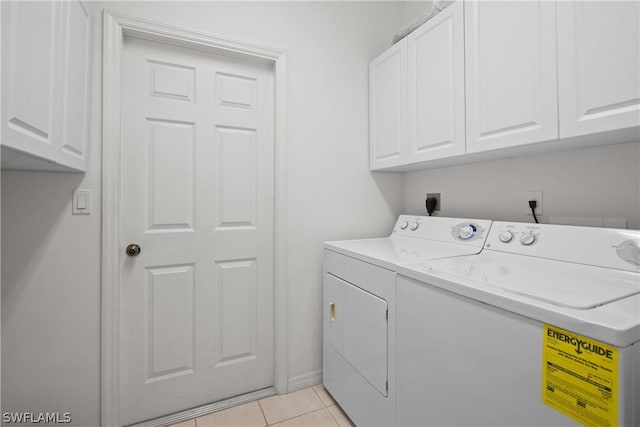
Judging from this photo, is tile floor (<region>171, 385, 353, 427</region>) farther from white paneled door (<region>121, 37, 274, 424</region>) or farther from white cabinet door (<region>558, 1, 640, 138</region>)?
white cabinet door (<region>558, 1, 640, 138</region>)

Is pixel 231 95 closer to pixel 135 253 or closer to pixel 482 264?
pixel 135 253

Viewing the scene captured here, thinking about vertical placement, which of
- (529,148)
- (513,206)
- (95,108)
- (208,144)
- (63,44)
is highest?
(63,44)

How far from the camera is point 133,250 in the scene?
1478mm

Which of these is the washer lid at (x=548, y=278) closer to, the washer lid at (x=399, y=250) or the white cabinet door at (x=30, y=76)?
the washer lid at (x=399, y=250)

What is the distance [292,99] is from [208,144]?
0.58m

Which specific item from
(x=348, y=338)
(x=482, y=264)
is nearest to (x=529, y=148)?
(x=482, y=264)

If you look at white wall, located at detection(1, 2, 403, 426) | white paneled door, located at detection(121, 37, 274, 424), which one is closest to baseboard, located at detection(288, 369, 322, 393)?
white wall, located at detection(1, 2, 403, 426)

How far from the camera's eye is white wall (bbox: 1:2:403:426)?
50.0 inches

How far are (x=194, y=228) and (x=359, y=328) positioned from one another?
1045 mm

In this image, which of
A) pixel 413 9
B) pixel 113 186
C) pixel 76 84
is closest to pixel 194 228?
pixel 113 186

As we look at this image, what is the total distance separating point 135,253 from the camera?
1.48 m

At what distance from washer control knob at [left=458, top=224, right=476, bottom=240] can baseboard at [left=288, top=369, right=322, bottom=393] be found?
1235mm

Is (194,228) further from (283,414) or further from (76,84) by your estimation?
(283,414)

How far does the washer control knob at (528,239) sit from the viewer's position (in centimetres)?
119
